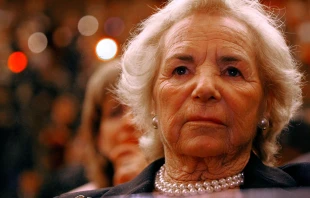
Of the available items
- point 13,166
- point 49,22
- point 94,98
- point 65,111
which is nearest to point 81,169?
point 94,98

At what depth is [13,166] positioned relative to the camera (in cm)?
496

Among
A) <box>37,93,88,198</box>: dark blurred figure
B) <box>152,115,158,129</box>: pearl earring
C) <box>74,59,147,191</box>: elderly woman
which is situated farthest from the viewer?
<box>37,93,88,198</box>: dark blurred figure

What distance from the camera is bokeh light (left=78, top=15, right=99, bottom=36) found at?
7008 mm

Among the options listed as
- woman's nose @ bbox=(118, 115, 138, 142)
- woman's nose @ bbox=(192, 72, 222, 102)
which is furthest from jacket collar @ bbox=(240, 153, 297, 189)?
woman's nose @ bbox=(118, 115, 138, 142)

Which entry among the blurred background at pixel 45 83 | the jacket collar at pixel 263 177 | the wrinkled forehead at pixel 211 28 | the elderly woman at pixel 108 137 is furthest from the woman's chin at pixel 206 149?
the blurred background at pixel 45 83

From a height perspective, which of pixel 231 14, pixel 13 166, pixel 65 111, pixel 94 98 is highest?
pixel 231 14

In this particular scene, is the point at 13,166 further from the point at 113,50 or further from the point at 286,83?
the point at 286,83

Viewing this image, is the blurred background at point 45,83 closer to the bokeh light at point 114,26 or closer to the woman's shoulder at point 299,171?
the bokeh light at point 114,26

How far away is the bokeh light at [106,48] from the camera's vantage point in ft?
19.7

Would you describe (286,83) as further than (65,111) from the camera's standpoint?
No

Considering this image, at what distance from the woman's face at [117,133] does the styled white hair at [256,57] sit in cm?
71

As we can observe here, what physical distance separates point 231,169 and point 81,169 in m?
2.01

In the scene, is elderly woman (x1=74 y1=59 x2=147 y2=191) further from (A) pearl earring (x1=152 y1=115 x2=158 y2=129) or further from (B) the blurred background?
(A) pearl earring (x1=152 y1=115 x2=158 y2=129)

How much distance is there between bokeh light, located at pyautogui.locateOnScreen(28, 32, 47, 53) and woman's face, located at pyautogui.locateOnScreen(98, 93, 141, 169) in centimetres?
300
